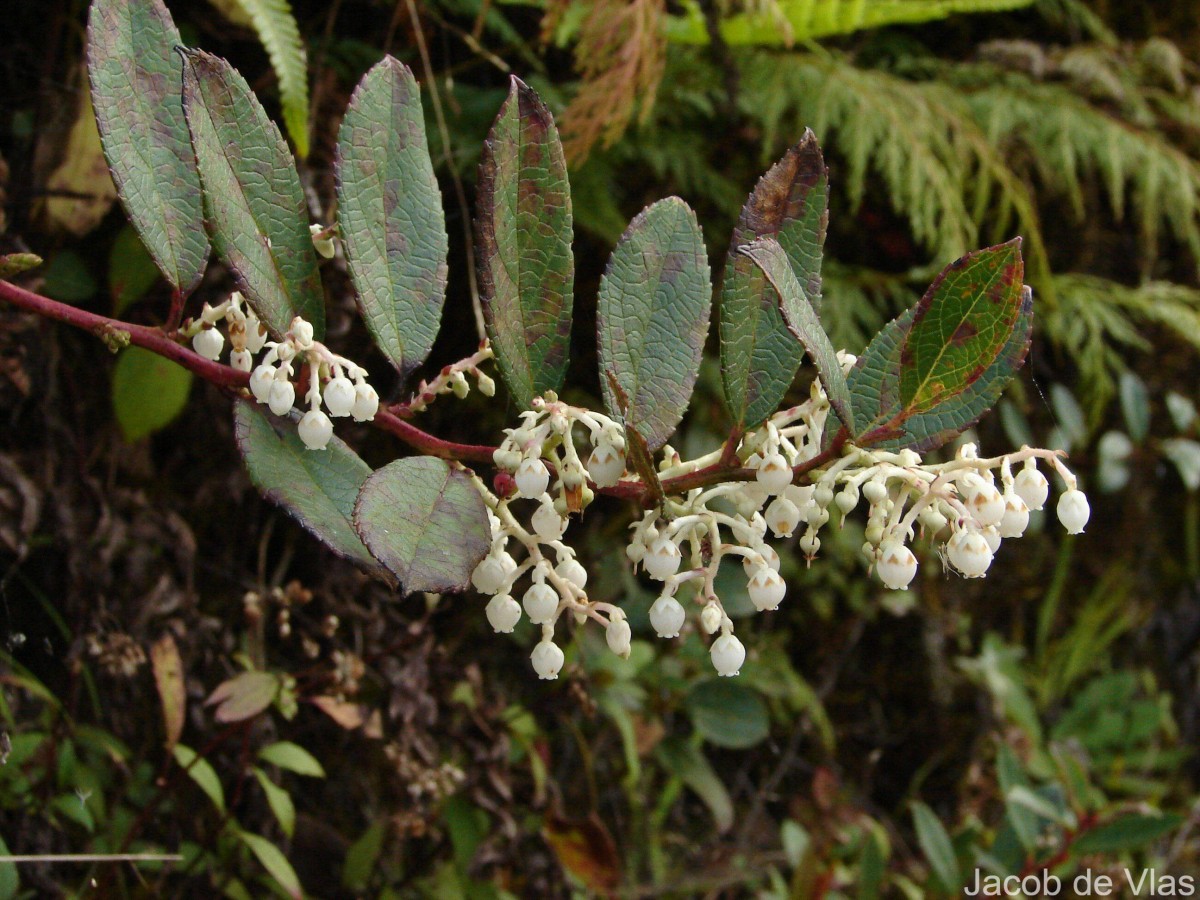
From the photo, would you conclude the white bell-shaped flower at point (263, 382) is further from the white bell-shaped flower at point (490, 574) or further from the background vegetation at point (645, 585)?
the background vegetation at point (645, 585)

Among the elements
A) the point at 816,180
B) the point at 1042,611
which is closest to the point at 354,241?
the point at 816,180

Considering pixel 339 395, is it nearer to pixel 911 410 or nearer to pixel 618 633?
pixel 618 633

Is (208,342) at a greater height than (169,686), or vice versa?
(208,342)

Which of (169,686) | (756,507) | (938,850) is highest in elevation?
(756,507)

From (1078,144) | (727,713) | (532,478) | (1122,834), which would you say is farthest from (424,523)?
(1078,144)

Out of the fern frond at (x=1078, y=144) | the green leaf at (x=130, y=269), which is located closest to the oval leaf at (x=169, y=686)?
the green leaf at (x=130, y=269)

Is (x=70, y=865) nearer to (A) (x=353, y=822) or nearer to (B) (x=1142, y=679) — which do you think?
(A) (x=353, y=822)
